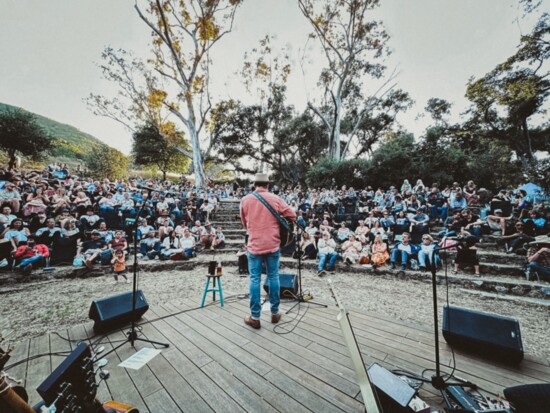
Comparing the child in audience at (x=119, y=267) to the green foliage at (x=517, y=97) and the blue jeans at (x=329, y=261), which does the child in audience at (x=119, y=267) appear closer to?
the blue jeans at (x=329, y=261)

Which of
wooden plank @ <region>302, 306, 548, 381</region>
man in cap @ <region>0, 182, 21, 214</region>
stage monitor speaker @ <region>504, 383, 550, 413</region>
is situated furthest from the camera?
man in cap @ <region>0, 182, 21, 214</region>

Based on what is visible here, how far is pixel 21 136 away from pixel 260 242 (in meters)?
25.9

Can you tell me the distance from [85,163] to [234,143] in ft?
79.0

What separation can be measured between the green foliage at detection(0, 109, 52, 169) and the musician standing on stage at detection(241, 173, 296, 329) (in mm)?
25729

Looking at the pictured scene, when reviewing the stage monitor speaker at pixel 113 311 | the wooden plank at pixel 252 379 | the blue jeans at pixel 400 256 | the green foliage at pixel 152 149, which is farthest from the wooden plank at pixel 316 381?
the green foliage at pixel 152 149

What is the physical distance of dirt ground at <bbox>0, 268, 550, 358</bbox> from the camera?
11.4 ft

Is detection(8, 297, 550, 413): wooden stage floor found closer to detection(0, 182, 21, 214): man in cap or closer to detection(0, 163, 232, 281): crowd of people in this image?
detection(0, 163, 232, 281): crowd of people

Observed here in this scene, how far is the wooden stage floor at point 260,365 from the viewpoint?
1.62 meters

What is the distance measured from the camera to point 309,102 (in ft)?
60.0

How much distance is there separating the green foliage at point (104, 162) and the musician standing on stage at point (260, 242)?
35.6 m

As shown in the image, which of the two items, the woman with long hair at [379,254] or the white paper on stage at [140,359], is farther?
the woman with long hair at [379,254]

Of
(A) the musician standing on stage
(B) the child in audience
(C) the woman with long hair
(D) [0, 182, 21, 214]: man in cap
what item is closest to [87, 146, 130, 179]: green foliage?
(D) [0, 182, 21, 214]: man in cap

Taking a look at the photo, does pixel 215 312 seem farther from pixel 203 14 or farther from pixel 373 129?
pixel 373 129

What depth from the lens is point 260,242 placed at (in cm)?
249
